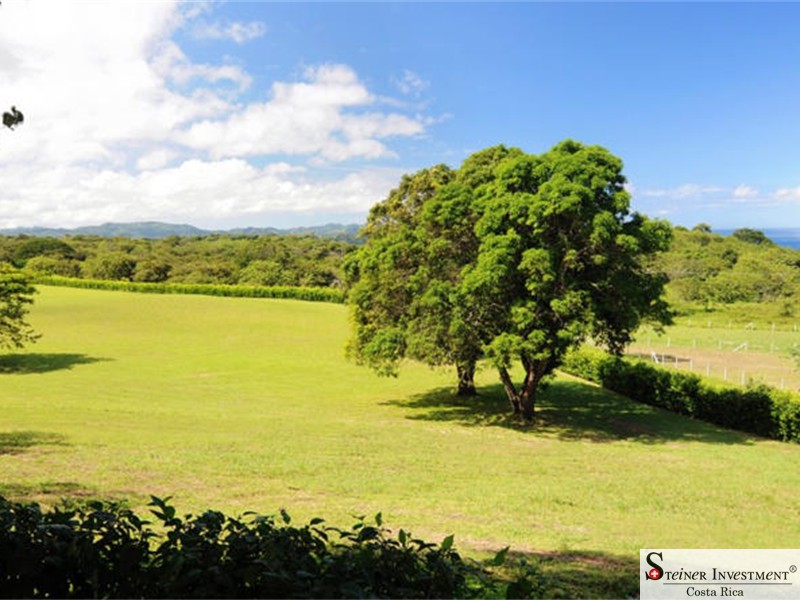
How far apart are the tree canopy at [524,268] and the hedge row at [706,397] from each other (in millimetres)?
6062

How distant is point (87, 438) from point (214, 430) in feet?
12.1

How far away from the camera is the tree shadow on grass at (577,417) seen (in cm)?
2111

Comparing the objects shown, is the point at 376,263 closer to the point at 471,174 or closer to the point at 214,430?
the point at 471,174

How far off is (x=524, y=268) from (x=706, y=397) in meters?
11.7

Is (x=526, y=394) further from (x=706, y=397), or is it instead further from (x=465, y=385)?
(x=706, y=397)

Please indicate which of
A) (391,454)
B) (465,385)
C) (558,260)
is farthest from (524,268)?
(465,385)

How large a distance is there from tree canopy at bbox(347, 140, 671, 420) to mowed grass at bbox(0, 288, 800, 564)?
313cm

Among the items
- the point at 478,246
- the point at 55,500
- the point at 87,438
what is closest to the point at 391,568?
the point at 55,500

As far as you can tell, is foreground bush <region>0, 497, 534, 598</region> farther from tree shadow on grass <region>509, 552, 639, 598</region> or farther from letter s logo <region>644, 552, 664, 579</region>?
letter s logo <region>644, 552, 664, 579</region>

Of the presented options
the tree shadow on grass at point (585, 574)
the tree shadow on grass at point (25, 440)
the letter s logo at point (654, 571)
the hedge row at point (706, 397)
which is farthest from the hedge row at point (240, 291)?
the letter s logo at point (654, 571)

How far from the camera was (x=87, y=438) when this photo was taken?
14.8 m

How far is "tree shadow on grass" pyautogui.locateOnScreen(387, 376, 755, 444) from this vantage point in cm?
2111

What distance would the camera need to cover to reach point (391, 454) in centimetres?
1542

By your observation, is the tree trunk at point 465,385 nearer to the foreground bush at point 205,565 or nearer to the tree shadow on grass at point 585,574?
the tree shadow on grass at point 585,574
